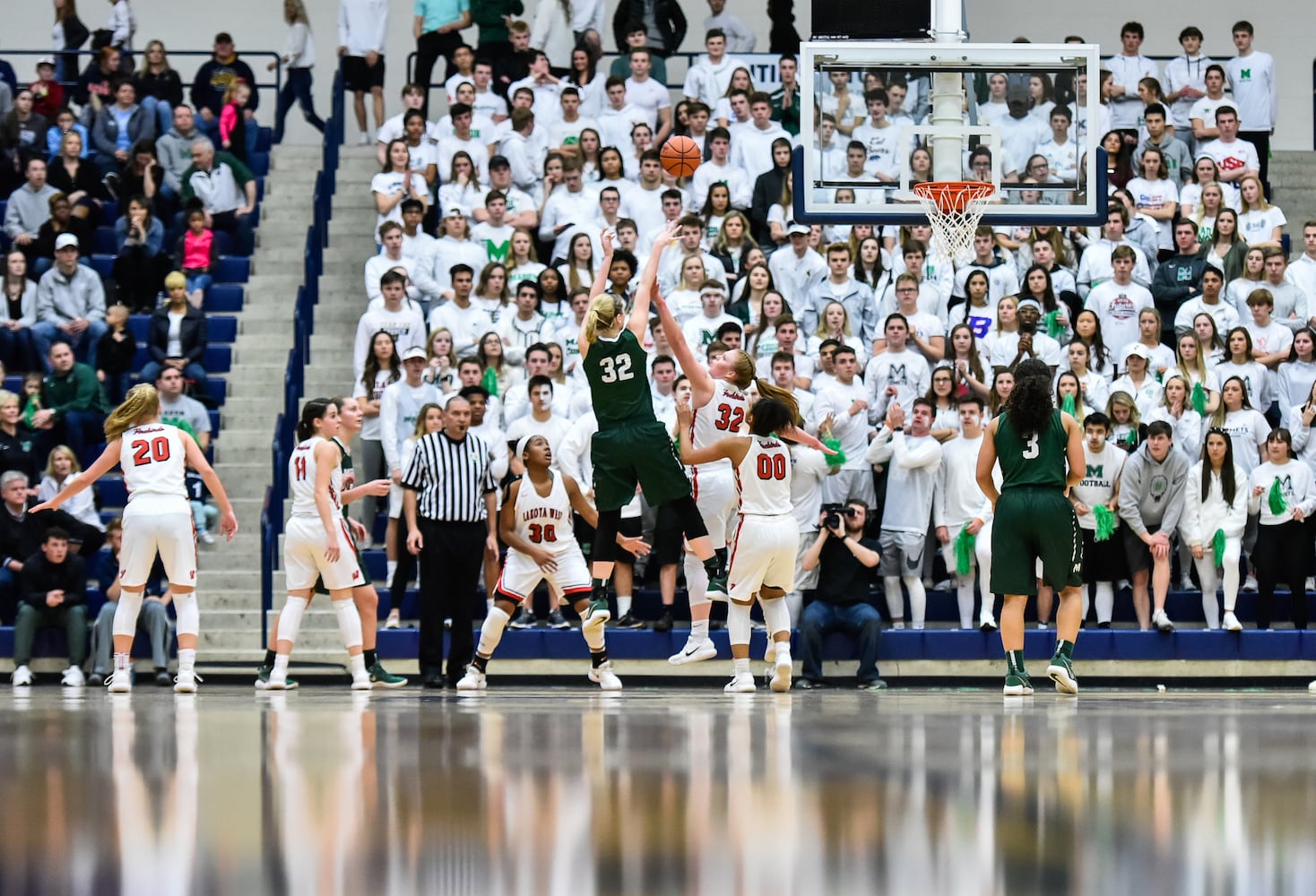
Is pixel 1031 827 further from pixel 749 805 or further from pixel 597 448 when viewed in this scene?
pixel 597 448

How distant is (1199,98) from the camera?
20.8 meters

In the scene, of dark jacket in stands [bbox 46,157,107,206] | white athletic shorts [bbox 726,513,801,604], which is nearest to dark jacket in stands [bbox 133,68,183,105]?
dark jacket in stands [bbox 46,157,107,206]

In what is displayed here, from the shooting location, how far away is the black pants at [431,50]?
21656mm

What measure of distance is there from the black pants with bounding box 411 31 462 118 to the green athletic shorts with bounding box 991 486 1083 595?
12749 mm

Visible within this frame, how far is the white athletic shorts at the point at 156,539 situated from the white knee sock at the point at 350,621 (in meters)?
1.15

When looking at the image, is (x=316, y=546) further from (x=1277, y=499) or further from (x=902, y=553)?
(x=1277, y=499)

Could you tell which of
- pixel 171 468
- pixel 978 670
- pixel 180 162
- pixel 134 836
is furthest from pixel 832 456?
pixel 134 836

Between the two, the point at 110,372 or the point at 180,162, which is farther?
the point at 180,162

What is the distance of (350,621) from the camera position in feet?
43.0

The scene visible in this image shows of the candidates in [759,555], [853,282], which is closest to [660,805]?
[759,555]

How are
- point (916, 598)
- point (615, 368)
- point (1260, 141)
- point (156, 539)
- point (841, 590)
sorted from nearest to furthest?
point (615, 368)
point (156, 539)
point (841, 590)
point (916, 598)
point (1260, 141)

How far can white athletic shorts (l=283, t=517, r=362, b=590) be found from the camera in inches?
512

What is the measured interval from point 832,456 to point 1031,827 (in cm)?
1019

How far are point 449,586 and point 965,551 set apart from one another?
4644 mm
